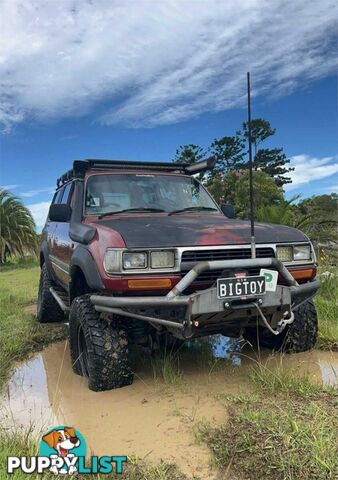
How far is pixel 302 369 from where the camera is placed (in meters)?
4.11

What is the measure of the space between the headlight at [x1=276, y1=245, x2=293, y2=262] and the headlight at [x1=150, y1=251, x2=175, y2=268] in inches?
37.8

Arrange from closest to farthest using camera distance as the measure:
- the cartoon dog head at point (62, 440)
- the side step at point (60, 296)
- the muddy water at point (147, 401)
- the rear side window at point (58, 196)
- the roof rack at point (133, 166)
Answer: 1. the cartoon dog head at point (62, 440)
2. the muddy water at point (147, 401)
3. the roof rack at point (133, 166)
4. the side step at point (60, 296)
5. the rear side window at point (58, 196)

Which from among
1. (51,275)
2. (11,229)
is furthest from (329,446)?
(11,229)

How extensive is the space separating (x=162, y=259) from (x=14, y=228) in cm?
1976

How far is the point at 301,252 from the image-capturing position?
4012 mm

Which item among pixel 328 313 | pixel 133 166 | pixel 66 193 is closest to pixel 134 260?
pixel 133 166

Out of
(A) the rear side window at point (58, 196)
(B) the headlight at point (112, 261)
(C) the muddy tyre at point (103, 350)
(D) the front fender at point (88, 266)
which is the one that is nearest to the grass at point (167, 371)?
(C) the muddy tyre at point (103, 350)

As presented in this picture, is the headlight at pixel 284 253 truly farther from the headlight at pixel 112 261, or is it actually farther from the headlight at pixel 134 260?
the headlight at pixel 112 261

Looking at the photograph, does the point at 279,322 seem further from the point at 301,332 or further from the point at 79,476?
the point at 79,476

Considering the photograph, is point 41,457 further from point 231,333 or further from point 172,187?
point 172,187

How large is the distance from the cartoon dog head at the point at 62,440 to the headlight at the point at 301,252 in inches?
88.4

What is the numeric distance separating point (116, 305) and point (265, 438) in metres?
1.36

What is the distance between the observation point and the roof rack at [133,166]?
16.6 feet

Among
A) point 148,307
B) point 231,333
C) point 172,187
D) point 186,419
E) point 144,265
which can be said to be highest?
point 172,187
